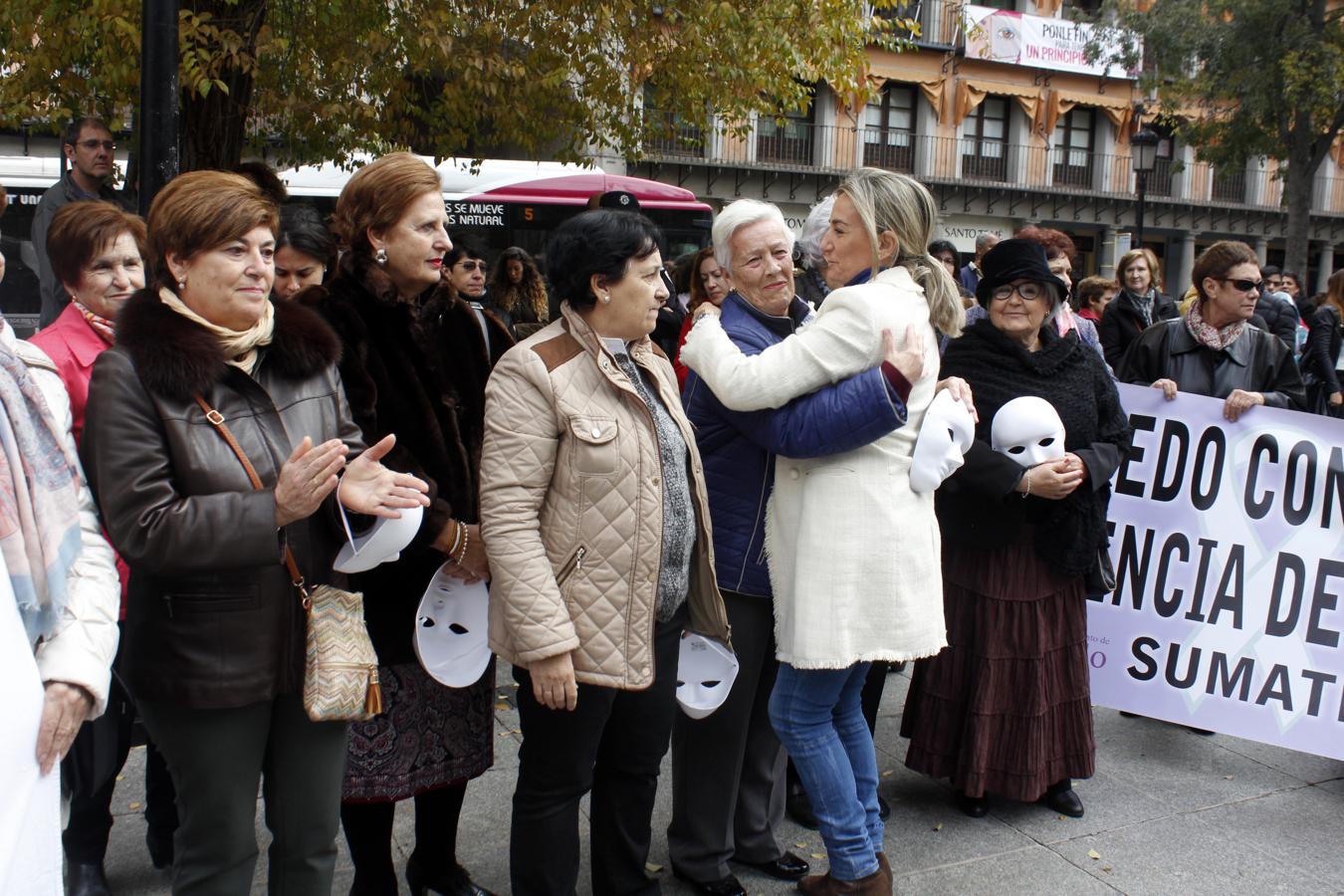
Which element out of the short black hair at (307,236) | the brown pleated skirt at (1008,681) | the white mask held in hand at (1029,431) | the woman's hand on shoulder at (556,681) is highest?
the short black hair at (307,236)

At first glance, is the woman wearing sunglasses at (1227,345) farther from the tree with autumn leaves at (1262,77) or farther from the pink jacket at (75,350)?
the tree with autumn leaves at (1262,77)

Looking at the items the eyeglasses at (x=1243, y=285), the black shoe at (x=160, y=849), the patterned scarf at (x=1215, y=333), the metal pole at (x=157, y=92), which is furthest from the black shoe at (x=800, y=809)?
the metal pole at (x=157, y=92)

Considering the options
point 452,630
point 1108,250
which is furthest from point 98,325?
point 1108,250

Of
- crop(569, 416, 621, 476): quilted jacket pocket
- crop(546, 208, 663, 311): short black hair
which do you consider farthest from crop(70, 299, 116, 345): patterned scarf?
crop(569, 416, 621, 476): quilted jacket pocket

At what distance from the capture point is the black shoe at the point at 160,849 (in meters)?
3.41

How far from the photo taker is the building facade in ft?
97.1

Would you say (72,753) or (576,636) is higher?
(576,636)

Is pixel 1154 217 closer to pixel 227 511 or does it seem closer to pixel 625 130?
pixel 625 130

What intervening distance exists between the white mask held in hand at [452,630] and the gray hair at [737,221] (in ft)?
3.87

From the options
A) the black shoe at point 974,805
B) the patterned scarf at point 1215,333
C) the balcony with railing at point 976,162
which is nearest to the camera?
the black shoe at point 974,805

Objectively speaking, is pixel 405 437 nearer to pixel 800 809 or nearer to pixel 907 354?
pixel 907 354

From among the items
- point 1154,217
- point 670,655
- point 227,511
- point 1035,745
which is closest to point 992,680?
point 1035,745

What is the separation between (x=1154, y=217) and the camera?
34188 millimetres

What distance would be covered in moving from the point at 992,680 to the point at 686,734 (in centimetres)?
116
